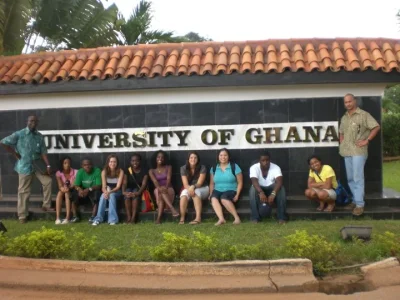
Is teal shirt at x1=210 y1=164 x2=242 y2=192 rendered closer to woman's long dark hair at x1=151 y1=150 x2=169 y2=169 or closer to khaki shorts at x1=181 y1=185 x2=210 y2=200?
khaki shorts at x1=181 y1=185 x2=210 y2=200

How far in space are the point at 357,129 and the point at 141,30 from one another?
28.8 ft

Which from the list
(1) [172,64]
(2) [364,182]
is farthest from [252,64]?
(2) [364,182]

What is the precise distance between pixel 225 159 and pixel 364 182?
8.27 ft

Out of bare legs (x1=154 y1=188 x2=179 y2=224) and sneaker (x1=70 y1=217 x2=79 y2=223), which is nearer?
bare legs (x1=154 y1=188 x2=179 y2=224)

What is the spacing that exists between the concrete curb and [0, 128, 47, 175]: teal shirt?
310cm

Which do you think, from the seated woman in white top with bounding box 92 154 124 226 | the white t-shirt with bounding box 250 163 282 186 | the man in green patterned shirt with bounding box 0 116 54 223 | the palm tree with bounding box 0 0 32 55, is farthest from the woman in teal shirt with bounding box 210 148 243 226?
the palm tree with bounding box 0 0 32 55

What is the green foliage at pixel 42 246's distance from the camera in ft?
19.8

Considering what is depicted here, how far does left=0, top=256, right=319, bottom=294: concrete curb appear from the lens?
17.2ft

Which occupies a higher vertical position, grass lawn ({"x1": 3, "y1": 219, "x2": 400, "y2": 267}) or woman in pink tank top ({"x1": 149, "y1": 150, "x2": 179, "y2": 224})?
woman in pink tank top ({"x1": 149, "y1": 150, "x2": 179, "y2": 224})

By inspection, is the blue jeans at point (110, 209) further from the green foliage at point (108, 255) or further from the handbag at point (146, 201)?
the green foliage at point (108, 255)

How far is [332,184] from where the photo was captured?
816 cm

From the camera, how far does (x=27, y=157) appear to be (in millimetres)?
8688

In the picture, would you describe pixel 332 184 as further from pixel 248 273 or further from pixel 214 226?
pixel 248 273

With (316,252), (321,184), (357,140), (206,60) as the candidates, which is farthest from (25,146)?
(357,140)
